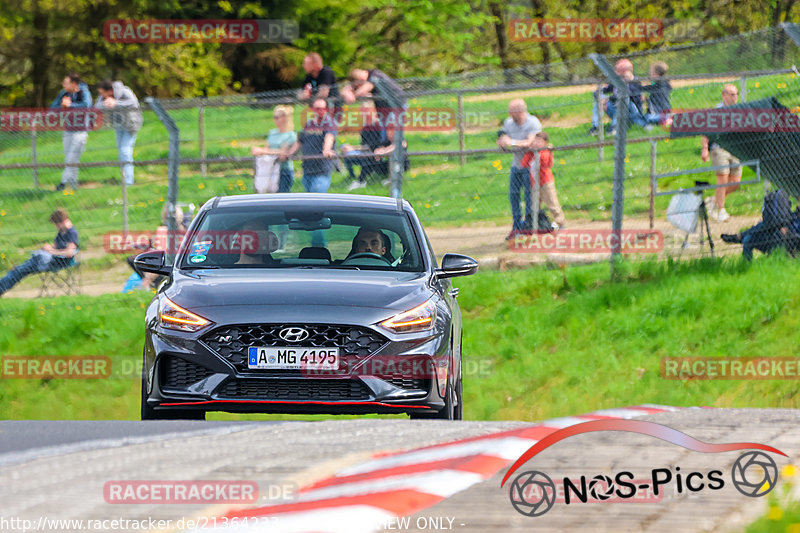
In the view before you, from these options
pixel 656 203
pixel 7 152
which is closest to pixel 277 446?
pixel 656 203

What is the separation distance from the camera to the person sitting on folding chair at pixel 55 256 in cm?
1614

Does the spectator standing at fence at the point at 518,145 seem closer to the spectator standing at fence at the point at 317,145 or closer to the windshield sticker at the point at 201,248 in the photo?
the spectator standing at fence at the point at 317,145

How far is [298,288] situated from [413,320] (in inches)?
29.6

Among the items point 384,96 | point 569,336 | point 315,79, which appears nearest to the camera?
point 569,336

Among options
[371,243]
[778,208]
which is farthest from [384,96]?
[371,243]

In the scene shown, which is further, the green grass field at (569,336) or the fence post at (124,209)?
the fence post at (124,209)

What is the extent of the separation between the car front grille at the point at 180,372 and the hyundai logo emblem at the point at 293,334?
1.60ft

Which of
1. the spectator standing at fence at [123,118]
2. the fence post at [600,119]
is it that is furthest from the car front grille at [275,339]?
the spectator standing at fence at [123,118]

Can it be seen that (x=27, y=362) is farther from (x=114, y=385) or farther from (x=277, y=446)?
(x=277, y=446)

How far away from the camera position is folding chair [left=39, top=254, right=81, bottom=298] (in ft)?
53.1

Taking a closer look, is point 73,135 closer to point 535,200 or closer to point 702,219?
point 535,200

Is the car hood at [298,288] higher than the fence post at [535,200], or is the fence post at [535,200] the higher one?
the fence post at [535,200]

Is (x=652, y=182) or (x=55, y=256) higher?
(x=652, y=182)

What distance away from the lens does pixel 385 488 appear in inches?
235
